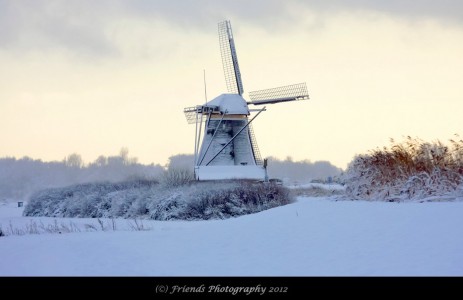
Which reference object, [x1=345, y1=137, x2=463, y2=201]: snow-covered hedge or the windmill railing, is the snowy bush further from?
[x1=345, y1=137, x2=463, y2=201]: snow-covered hedge

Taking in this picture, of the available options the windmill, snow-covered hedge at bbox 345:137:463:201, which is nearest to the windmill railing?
the windmill

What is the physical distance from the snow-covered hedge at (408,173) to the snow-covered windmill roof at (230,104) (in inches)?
730

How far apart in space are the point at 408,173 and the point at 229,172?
19006 mm

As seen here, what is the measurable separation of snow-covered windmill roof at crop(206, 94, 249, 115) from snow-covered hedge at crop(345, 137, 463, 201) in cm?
1854

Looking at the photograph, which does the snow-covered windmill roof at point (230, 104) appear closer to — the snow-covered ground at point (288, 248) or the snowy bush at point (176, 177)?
the snowy bush at point (176, 177)

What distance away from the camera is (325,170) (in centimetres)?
14000

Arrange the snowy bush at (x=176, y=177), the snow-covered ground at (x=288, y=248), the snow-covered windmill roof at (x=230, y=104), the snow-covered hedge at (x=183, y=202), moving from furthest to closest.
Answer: the snow-covered windmill roof at (x=230, y=104) → the snowy bush at (x=176, y=177) → the snow-covered hedge at (x=183, y=202) → the snow-covered ground at (x=288, y=248)

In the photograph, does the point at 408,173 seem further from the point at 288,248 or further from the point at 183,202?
the point at 183,202

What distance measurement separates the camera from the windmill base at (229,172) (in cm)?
2994

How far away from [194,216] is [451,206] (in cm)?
1325

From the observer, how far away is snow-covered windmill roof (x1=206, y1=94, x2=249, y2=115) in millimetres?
31609

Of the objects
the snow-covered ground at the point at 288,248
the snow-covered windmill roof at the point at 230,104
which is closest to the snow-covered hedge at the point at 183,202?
the snow-covered windmill roof at the point at 230,104
